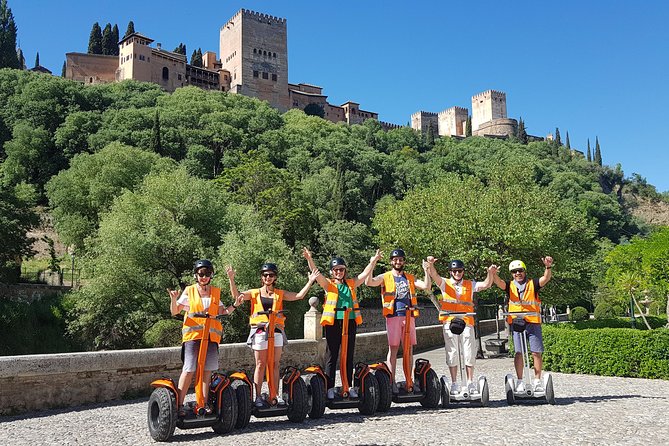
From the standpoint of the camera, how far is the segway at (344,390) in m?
7.04

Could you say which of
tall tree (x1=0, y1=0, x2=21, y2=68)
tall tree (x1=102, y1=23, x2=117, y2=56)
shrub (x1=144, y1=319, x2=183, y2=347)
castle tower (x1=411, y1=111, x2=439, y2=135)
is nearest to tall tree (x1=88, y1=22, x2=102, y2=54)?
tall tree (x1=102, y1=23, x2=117, y2=56)

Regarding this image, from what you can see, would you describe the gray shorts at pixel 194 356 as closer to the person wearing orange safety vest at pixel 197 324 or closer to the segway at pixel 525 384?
the person wearing orange safety vest at pixel 197 324

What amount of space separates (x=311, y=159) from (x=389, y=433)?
2466 inches

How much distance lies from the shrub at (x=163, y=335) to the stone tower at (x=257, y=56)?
8387cm

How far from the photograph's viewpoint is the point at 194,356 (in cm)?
636

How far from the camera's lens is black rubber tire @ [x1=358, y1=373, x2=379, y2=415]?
7172 millimetres

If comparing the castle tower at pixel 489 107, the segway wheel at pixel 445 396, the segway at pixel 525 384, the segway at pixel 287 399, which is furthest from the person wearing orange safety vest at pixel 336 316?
the castle tower at pixel 489 107

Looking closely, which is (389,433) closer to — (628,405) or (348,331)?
(348,331)

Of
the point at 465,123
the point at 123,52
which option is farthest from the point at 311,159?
the point at 465,123

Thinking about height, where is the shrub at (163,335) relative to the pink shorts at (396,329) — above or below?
below

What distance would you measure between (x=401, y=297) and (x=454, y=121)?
137781 millimetres

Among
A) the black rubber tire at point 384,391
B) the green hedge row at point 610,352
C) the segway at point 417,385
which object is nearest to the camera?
the black rubber tire at point 384,391

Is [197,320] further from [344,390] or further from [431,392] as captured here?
[431,392]

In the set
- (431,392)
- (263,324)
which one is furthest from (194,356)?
(431,392)
